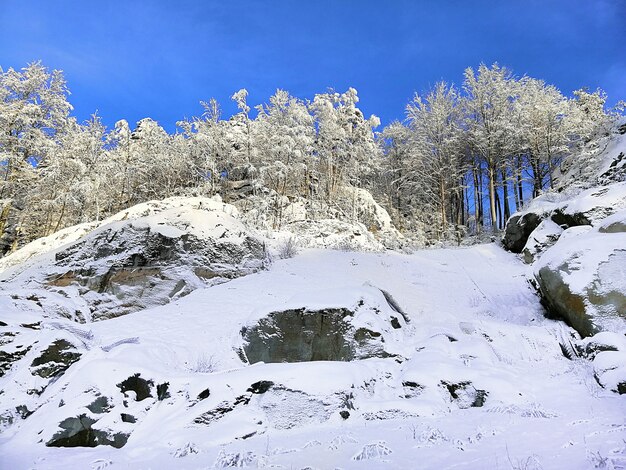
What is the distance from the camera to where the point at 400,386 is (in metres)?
5.92

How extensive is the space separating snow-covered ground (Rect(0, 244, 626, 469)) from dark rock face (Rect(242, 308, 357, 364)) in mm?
257

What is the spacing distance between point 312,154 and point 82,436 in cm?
2886

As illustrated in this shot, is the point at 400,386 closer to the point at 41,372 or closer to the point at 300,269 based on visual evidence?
the point at 41,372

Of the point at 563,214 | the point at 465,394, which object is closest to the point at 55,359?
the point at 465,394

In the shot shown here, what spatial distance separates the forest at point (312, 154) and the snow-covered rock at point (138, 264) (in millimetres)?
8085

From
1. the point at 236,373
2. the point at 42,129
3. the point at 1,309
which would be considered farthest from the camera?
the point at 42,129

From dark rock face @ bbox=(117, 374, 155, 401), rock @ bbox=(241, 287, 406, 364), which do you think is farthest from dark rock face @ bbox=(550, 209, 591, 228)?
dark rock face @ bbox=(117, 374, 155, 401)

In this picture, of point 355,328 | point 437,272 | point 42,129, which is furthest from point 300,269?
point 42,129

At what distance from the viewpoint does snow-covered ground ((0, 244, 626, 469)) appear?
3826mm

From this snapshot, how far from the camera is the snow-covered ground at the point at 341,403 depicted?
3.83 metres

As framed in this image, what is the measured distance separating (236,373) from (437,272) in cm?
1076

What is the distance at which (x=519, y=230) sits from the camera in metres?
17.9

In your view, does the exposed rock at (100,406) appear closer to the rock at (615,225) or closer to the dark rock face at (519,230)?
the rock at (615,225)

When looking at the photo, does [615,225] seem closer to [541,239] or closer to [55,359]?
[541,239]
